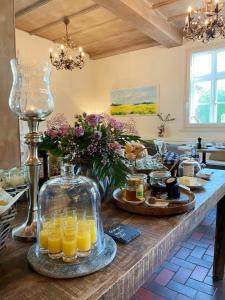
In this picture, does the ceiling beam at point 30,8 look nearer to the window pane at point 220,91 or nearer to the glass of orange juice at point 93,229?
the window pane at point 220,91

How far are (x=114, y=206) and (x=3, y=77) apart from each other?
1048mm

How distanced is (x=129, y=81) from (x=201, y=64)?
176cm

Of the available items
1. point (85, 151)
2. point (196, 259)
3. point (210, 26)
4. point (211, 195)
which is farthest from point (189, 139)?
point (85, 151)

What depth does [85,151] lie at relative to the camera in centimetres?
103

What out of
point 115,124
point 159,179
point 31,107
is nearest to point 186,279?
point 159,179

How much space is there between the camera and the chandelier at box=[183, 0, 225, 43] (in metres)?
2.90

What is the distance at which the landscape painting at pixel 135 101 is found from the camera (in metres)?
5.79

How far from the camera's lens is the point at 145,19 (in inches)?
156

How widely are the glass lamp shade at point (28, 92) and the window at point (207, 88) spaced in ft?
16.1

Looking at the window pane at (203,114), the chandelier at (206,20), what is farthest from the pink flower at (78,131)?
the window pane at (203,114)

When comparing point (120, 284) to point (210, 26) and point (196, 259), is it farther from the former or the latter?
point (210, 26)

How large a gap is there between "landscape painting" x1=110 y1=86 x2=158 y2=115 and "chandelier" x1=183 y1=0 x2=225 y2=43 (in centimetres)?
252

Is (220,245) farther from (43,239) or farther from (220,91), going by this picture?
(220,91)

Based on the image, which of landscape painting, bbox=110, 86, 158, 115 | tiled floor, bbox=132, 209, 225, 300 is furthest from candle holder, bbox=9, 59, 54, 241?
landscape painting, bbox=110, 86, 158, 115
